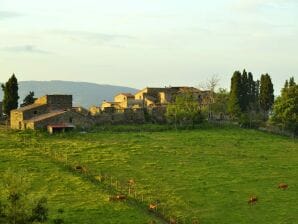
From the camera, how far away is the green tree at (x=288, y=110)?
110 metres

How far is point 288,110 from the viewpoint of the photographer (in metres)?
110

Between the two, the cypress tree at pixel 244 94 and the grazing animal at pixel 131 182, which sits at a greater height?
the cypress tree at pixel 244 94

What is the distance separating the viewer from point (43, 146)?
82.8 meters

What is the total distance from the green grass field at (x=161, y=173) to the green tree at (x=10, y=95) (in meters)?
12.9

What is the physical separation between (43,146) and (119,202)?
94.7 ft

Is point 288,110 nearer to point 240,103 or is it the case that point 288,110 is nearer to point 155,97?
point 240,103

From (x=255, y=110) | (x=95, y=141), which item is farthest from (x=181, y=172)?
(x=255, y=110)

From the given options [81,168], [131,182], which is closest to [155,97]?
[81,168]

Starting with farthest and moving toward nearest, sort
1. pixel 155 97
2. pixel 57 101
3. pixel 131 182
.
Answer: pixel 155 97
pixel 57 101
pixel 131 182

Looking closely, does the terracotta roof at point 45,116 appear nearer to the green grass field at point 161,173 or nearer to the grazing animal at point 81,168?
the green grass field at point 161,173

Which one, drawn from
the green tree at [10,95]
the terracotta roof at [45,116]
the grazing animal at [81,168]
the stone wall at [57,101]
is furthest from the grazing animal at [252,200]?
the green tree at [10,95]

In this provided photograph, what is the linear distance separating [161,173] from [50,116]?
3391cm

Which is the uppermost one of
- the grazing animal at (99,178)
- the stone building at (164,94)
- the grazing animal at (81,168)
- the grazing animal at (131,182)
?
the stone building at (164,94)

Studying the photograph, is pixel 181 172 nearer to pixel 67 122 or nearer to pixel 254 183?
pixel 254 183
